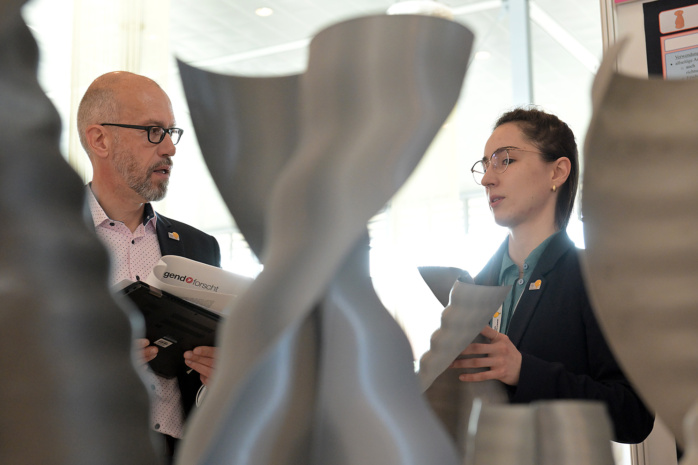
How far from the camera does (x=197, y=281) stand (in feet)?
2.85

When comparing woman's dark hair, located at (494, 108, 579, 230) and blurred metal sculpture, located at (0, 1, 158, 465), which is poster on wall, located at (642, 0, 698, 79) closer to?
woman's dark hair, located at (494, 108, 579, 230)

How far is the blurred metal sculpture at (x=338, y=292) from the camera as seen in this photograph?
239 mm

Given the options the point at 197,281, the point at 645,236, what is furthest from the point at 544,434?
the point at 197,281

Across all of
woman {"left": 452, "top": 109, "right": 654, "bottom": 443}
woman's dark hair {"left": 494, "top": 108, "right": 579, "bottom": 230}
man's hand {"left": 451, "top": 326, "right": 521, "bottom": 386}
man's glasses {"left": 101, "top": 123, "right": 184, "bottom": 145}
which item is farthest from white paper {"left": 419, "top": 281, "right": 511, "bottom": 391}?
man's glasses {"left": 101, "top": 123, "right": 184, "bottom": 145}

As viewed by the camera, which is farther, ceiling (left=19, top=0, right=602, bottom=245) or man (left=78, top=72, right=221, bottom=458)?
ceiling (left=19, top=0, right=602, bottom=245)

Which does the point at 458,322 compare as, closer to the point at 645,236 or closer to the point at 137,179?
the point at 645,236

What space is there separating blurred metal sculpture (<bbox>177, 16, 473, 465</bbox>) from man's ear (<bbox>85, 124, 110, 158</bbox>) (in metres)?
1.59

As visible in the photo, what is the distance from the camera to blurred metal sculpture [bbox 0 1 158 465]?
221 millimetres

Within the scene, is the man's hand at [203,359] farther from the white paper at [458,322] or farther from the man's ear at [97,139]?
Answer: the man's ear at [97,139]

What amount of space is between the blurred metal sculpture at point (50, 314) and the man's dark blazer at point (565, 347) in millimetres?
708

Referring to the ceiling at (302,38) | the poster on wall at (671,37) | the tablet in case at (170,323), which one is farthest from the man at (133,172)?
the ceiling at (302,38)

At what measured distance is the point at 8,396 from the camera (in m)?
0.22

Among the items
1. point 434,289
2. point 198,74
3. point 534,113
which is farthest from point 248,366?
point 534,113

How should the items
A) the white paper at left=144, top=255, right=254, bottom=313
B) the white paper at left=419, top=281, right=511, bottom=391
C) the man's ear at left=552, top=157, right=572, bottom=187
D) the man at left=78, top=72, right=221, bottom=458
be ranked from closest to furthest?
1. the white paper at left=419, top=281, right=511, bottom=391
2. the white paper at left=144, top=255, right=254, bottom=313
3. the man's ear at left=552, top=157, right=572, bottom=187
4. the man at left=78, top=72, right=221, bottom=458
